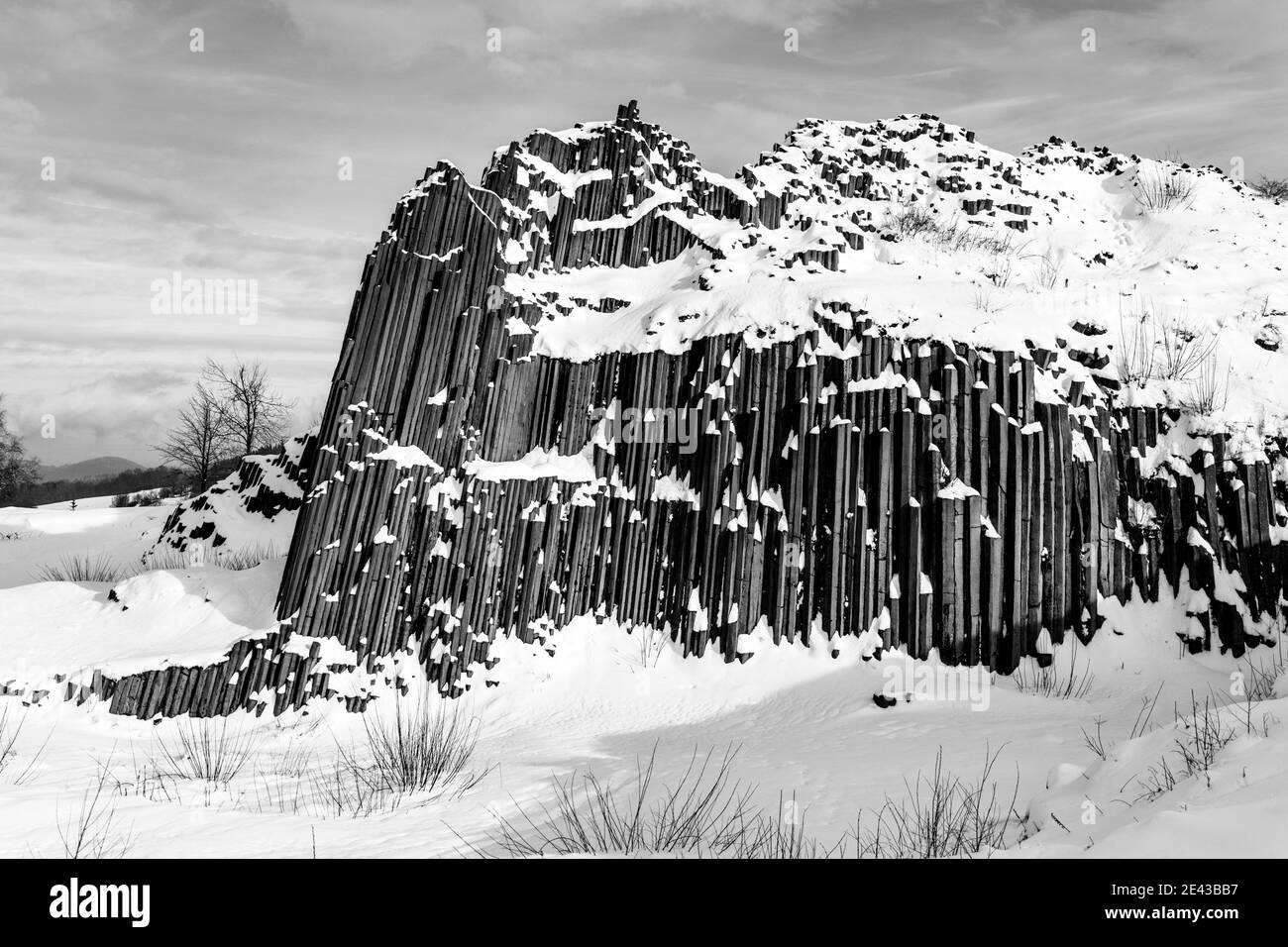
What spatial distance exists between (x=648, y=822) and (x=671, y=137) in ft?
41.7

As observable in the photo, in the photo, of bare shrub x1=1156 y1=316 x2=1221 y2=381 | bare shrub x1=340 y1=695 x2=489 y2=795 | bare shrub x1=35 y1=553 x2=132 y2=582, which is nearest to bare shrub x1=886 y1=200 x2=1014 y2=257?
bare shrub x1=1156 y1=316 x2=1221 y2=381

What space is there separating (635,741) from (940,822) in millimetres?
3529

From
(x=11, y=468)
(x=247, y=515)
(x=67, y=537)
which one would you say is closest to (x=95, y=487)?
(x=11, y=468)

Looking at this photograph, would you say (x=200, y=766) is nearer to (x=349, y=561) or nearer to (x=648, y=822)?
(x=349, y=561)

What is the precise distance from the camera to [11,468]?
33.0 m

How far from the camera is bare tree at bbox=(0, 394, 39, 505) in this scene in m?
32.8

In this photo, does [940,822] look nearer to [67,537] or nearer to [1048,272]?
[1048,272]

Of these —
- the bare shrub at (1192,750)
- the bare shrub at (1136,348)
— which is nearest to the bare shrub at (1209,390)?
the bare shrub at (1136,348)

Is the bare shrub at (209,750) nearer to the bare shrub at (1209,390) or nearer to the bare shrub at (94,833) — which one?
the bare shrub at (94,833)

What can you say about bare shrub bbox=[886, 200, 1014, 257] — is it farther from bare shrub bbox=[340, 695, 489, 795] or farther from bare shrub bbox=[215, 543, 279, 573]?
bare shrub bbox=[215, 543, 279, 573]

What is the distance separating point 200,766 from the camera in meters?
6.67

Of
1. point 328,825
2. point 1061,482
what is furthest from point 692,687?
point 1061,482

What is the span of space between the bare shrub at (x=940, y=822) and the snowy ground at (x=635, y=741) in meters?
0.15
